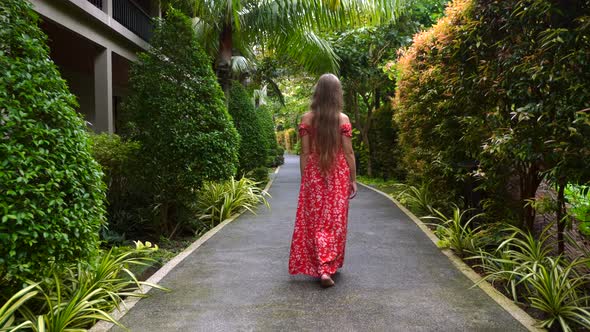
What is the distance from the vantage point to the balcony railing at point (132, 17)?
1164 centimetres

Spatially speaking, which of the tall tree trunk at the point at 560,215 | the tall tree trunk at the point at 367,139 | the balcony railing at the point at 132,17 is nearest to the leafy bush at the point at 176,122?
the tall tree trunk at the point at 560,215

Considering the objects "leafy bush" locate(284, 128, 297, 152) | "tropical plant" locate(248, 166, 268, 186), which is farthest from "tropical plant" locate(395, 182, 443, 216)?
"leafy bush" locate(284, 128, 297, 152)

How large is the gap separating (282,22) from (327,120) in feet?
20.6

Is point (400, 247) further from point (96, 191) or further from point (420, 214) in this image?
point (96, 191)

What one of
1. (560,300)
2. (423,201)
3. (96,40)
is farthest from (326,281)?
(96,40)

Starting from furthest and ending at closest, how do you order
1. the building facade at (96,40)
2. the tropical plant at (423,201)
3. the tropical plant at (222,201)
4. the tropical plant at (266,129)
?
the tropical plant at (266,129) < the building facade at (96,40) < the tropical plant at (423,201) < the tropical plant at (222,201)

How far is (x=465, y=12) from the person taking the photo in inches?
193

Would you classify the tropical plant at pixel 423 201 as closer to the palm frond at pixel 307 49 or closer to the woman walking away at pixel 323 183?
the woman walking away at pixel 323 183

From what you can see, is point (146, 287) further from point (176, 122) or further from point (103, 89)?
point (103, 89)

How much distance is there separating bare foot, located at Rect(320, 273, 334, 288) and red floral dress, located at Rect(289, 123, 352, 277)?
0.10m

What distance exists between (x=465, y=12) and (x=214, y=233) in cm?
427

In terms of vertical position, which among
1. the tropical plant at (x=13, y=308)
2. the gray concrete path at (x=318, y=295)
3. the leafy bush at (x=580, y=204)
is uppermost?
the leafy bush at (x=580, y=204)

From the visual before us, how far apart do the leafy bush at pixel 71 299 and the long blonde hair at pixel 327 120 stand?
73.9 inches

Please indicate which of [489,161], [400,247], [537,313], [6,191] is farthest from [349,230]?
[6,191]
